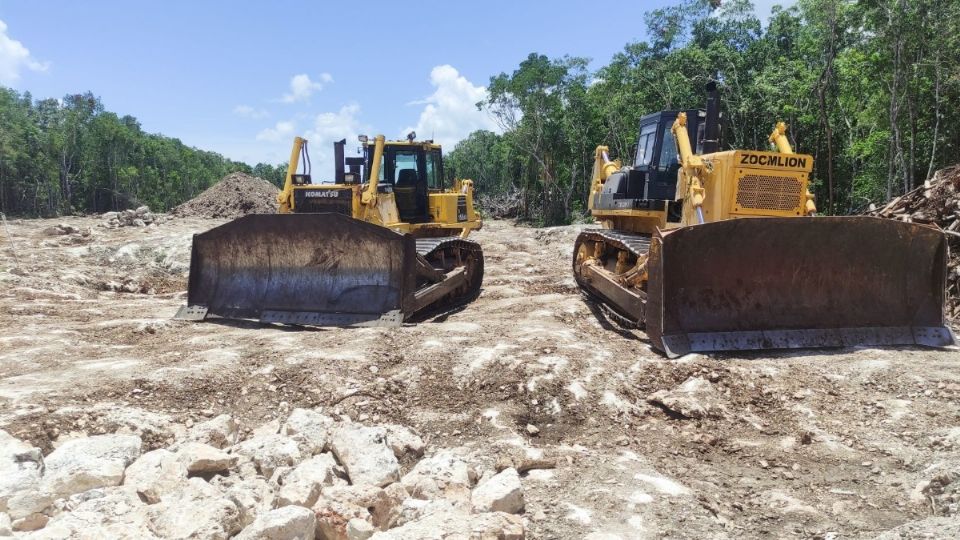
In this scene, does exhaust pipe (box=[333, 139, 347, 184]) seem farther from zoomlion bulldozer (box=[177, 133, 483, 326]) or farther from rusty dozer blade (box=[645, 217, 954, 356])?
rusty dozer blade (box=[645, 217, 954, 356])

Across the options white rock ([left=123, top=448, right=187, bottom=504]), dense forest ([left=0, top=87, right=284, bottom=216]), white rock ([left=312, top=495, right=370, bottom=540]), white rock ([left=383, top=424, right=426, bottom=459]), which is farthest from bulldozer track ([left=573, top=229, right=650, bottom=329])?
dense forest ([left=0, top=87, right=284, bottom=216])

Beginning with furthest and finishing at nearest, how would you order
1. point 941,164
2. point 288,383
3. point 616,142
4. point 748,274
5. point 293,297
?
point 616,142 < point 941,164 < point 293,297 < point 748,274 < point 288,383

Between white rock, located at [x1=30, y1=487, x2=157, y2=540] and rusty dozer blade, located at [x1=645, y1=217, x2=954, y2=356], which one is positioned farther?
rusty dozer blade, located at [x1=645, y1=217, x2=954, y2=356]

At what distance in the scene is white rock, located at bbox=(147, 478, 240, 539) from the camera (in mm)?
2961

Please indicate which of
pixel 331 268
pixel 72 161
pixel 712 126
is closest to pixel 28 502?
pixel 331 268

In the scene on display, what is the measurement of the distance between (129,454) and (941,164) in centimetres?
1971

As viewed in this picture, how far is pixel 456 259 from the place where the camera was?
963cm

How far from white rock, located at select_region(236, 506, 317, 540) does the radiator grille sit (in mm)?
5537

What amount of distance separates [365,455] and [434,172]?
758cm

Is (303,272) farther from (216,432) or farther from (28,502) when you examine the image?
(28,502)

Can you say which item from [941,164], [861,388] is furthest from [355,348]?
[941,164]

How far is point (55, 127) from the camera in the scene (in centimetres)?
4338

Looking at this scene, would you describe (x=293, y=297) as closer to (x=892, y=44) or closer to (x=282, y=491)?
(x=282, y=491)

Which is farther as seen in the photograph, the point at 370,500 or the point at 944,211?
the point at 944,211
